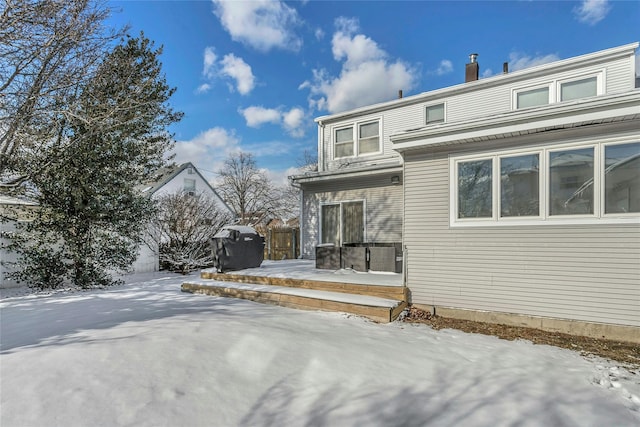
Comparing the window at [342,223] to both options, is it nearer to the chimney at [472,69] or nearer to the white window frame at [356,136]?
the white window frame at [356,136]

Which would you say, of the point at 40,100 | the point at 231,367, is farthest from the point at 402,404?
the point at 40,100

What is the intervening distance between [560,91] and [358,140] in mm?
→ 5773

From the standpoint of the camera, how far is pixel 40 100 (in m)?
6.77

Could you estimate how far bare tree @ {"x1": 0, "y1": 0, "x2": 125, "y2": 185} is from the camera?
5832mm

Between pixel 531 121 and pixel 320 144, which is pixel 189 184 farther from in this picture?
pixel 531 121

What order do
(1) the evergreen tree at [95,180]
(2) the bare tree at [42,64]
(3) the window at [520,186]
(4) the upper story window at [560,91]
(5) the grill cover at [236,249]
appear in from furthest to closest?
(4) the upper story window at [560,91], (5) the grill cover at [236,249], (1) the evergreen tree at [95,180], (2) the bare tree at [42,64], (3) the window at [520,186]

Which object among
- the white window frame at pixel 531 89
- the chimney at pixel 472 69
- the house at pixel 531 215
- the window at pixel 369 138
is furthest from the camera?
the window at pixel 369 138

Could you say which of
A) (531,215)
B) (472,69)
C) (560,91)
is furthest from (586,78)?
(531,215)

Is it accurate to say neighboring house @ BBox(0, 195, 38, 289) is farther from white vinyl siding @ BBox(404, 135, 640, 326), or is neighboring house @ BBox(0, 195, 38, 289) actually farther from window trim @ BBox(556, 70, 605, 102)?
window trim @ BBox(556, 70, 605, 102)

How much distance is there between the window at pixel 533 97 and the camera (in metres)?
8.46

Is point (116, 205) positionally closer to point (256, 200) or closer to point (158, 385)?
point (158, 385)

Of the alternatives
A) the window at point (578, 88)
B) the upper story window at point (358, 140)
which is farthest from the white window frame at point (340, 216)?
the window at point (578, 88)

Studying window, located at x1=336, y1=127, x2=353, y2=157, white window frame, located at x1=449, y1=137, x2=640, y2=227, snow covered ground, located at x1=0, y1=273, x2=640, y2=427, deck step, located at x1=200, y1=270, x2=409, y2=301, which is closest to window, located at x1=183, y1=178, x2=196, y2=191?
window, located at x1=336, y1=127, x2=353, y2=157

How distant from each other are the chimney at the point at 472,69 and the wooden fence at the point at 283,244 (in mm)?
8628
